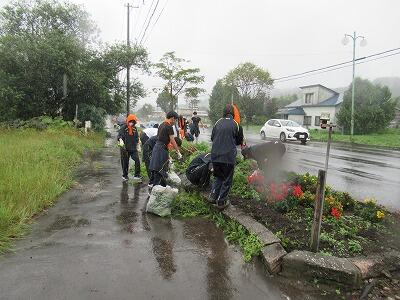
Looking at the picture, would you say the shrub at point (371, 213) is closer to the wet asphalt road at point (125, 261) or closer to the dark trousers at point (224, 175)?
the dark trousers at point (224, 175)

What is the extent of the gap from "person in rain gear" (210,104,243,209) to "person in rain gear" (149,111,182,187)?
3.41 feet

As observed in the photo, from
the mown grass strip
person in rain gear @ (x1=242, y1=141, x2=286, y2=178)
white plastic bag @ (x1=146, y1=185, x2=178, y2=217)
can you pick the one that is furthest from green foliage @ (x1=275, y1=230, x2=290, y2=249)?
person in rain gear @ (x1=242, y1=141, x2=286, y2=178)

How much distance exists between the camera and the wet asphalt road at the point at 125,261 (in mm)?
3418

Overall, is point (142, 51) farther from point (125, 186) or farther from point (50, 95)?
point (125, 186)

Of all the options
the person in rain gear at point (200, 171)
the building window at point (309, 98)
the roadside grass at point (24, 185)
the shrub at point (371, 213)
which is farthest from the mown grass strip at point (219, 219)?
the building window at point (309, 98)

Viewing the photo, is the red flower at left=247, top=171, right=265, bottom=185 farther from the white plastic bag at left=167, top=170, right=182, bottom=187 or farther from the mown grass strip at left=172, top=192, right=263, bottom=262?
the white plastic bag at left=167, top=170, right=182, bottom=187

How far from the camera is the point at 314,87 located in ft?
149

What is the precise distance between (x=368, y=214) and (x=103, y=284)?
4062 millimetres

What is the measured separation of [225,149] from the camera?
223 inches

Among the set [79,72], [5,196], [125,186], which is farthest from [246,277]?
[79,72]

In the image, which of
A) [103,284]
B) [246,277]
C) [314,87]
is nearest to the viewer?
[103,284]

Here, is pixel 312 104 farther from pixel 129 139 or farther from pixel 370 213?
pixel 370 213

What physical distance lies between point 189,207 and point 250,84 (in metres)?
42.0

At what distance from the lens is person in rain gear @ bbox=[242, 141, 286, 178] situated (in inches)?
295
